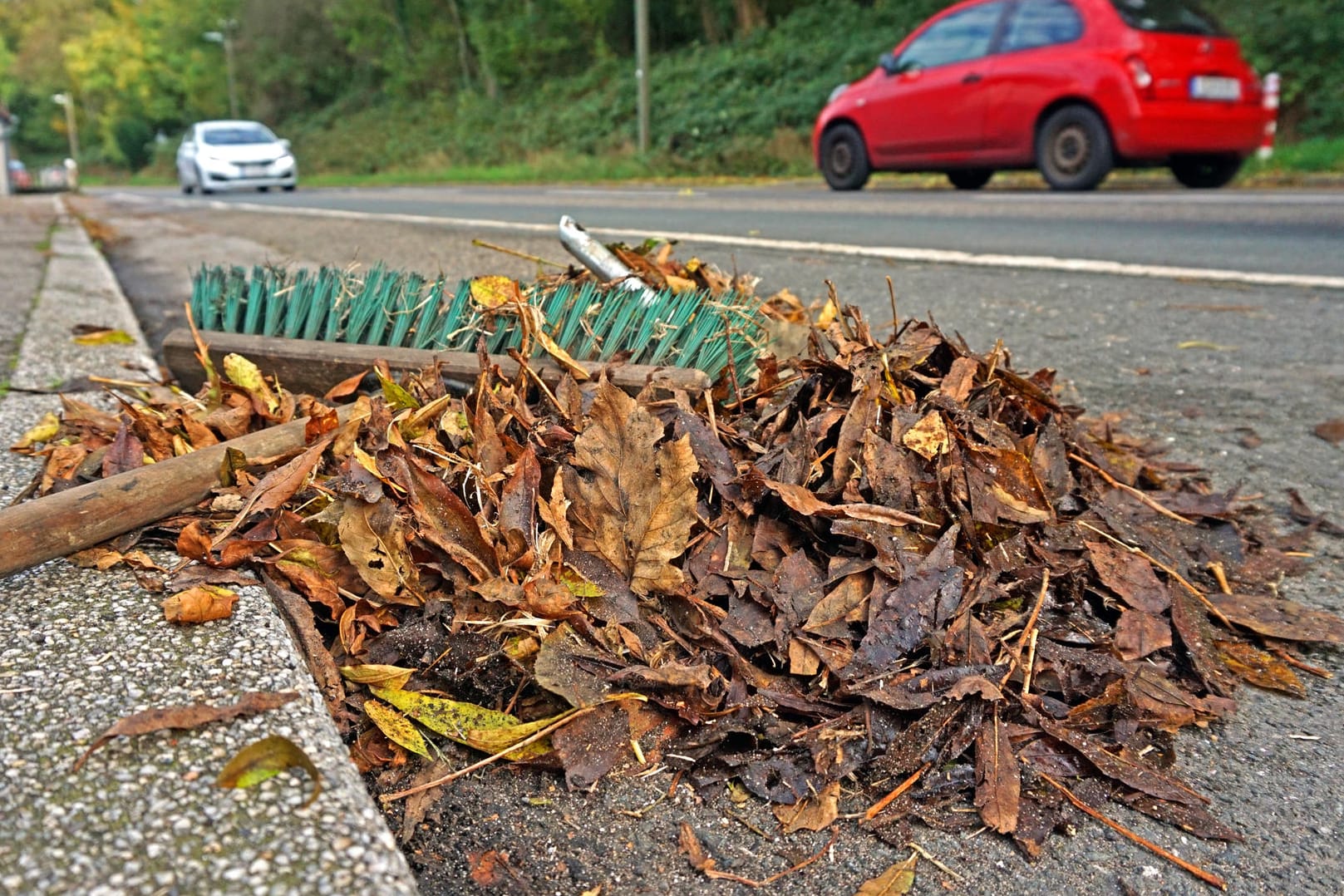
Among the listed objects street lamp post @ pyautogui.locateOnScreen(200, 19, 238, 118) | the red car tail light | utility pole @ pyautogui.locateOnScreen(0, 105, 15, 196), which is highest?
street lamp post @ pyautogui.locateOnScreen(200, 19, 238, 118)

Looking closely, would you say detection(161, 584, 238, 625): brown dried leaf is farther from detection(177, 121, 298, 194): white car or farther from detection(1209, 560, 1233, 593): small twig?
detection(177, 121, 298, 194): white car

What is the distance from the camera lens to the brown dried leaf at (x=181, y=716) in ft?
3.55

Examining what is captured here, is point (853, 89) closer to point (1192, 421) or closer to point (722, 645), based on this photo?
point (1192, 421)

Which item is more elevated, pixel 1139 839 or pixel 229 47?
pixel 229 47

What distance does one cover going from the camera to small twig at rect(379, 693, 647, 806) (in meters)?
1.28

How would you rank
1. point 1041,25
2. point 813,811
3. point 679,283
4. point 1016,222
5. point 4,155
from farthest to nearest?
point 4,155, point 1041,25, point 1016,222, point 679,283, point 813,811

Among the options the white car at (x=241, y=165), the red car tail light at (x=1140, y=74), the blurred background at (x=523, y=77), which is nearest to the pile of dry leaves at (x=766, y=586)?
the red car tail light at (x=1140, y=74)

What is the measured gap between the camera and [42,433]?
2104 millimetres

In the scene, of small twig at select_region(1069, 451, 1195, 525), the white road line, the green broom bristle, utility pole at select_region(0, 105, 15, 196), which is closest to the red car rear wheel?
the white road line

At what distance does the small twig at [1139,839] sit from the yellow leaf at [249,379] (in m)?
→ 1.56

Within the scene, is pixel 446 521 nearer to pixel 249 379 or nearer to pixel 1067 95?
pixel 249 379

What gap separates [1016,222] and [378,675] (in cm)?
612

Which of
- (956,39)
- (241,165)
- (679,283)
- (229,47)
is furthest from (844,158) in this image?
(229,47)

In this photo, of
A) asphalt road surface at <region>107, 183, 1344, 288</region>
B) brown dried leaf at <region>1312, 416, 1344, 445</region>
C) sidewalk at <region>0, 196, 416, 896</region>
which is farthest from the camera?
asphalt road surface at <region>107, 183, 1344, 288</region>
